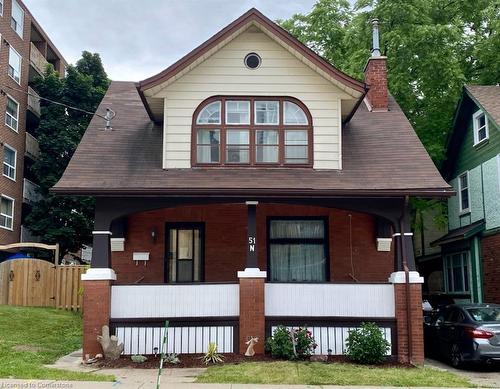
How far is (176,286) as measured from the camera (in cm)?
1236

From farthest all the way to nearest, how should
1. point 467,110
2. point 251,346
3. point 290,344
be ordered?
point 467,110 → point 251,346 → point 290,344

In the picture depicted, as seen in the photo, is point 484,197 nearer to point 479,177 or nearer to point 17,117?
point 479,177

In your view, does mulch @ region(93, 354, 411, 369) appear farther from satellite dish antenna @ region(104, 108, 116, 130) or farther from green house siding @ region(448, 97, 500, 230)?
green house siding @ region(448, 97, 500, 230)

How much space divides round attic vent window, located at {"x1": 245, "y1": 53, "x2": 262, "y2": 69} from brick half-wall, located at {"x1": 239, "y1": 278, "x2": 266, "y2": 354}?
17.2ft

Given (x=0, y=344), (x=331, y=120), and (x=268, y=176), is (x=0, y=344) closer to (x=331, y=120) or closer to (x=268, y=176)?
(x=268, y=176)

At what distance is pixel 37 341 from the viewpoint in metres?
13.8

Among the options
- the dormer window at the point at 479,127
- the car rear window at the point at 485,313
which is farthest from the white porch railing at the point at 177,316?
the dormer window at the point at 479,127

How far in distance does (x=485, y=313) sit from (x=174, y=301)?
6767 mm

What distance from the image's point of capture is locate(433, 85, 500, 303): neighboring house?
20297 millimetres

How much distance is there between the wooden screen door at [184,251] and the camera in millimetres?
14773

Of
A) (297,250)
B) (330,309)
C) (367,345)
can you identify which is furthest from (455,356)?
(297,250)

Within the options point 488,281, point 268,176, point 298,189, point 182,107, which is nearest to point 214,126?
point 182,107

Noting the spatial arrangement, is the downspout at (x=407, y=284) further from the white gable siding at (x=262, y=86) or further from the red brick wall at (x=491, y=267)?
the red brick wall at (x=491, y=267)

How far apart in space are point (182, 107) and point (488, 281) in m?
13.0
